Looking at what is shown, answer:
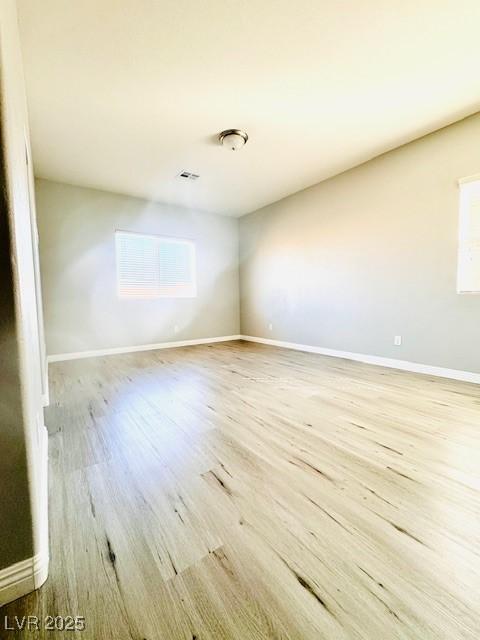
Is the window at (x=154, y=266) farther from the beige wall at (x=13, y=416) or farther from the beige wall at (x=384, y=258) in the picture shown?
the beige wall at (x=13, y=416)

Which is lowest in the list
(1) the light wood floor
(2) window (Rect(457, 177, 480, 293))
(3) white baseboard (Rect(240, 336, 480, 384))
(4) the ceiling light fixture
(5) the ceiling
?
(1) the light wood floor

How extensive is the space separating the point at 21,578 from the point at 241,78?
3.19 metres

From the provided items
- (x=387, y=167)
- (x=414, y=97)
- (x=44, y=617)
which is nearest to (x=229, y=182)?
(x=387, y=167)

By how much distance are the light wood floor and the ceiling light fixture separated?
9.06 ft

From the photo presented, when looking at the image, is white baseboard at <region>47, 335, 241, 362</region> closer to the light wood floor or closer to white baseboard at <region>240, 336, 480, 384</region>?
white baseboard at <region>240, 336, 480, 384</region>

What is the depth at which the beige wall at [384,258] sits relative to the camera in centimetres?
289

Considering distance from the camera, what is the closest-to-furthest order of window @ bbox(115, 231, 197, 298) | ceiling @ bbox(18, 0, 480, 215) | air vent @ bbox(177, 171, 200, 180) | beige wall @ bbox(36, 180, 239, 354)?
ceiling @ bbox(18, 0, 480, 215)
air vent @ bbox(177, 171, 200, 180)
beige wall @ bbox(36, 180, 239, 354)
window @ bbox(115, 231, 197, 298)

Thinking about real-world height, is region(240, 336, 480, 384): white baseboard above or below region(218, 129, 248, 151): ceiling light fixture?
below

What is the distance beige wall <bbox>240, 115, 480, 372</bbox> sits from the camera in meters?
2.89

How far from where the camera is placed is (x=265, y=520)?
→ 1.09 metres

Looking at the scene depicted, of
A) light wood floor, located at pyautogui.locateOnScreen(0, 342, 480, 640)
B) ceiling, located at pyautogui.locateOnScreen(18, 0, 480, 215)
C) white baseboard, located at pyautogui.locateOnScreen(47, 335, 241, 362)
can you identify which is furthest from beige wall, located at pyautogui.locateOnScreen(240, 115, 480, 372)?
white baseboard, located at pyautogui.locateOnScreen(47, 335, 241, 362)

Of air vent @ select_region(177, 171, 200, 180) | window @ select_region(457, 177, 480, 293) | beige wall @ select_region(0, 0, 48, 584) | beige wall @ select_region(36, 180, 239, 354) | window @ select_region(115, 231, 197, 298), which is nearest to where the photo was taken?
beige wall @ select_region(0, 0, 48, 584)

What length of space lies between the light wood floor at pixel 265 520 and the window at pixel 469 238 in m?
1.26

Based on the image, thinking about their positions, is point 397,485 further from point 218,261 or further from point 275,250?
point 218,261
